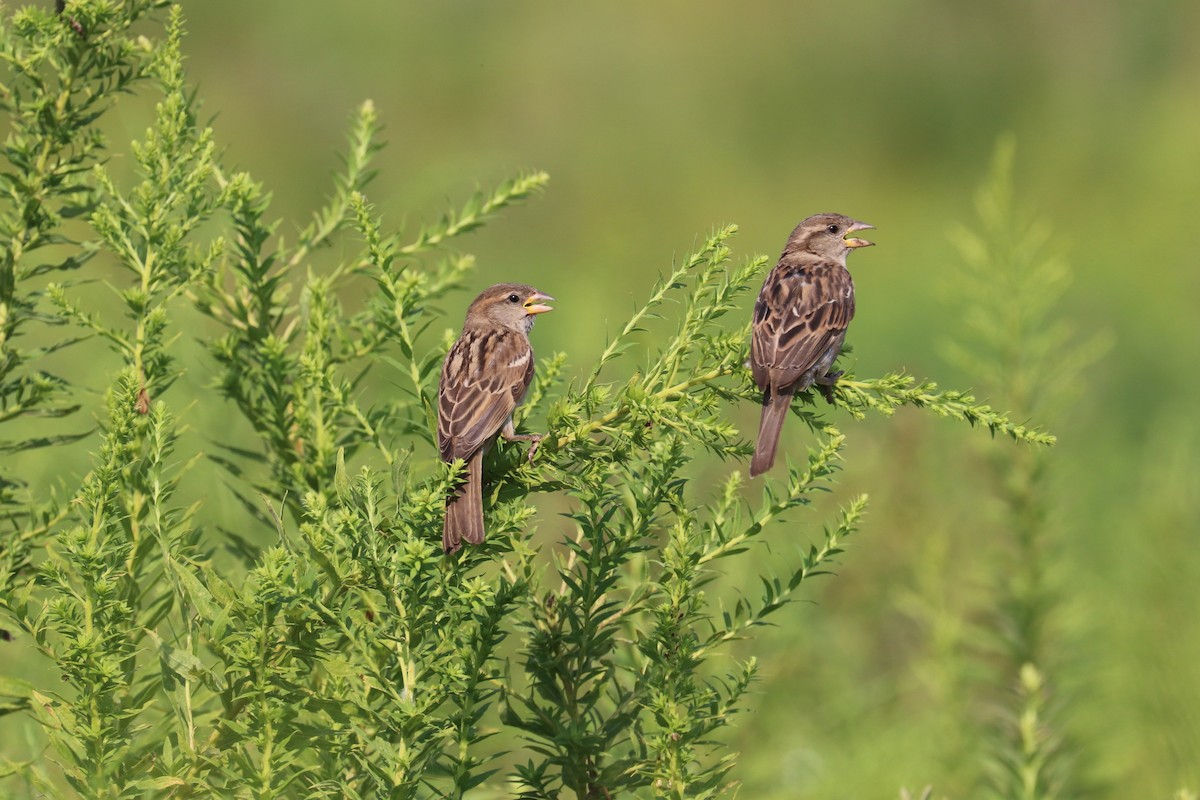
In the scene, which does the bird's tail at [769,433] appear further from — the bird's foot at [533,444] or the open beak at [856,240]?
the open beak at [856,240]

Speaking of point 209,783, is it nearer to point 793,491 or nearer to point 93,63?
point 793,491

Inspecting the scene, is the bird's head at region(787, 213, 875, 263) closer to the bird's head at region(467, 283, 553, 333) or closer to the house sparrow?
the bird's head at region(467, 283, 553, 333)

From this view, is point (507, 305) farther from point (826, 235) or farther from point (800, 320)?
point (826, 235)

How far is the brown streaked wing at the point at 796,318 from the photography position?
322 cm

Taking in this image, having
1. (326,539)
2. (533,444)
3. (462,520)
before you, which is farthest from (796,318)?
(326,539)

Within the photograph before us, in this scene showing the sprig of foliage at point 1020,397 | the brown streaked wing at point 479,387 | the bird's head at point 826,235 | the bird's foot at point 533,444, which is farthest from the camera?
the bird's head at point 826,235

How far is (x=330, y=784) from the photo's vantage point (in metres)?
2.06

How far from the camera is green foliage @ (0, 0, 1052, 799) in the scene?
2.11 meters

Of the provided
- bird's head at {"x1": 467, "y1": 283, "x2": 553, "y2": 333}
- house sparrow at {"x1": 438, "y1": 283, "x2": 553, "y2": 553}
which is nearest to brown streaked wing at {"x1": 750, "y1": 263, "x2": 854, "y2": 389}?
house sparrow at {"x1": 438, "y1": 283, "x2": 553, "y2": 553}

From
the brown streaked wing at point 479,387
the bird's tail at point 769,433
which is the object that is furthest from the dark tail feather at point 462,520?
the bird's tail at point 769,433

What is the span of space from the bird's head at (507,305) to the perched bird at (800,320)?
0.79m

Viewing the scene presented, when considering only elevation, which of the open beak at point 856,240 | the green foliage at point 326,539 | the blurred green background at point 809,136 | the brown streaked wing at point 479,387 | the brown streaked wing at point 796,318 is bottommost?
the green foliage at point 326,539

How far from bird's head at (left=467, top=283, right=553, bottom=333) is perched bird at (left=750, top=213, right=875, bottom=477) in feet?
2.61

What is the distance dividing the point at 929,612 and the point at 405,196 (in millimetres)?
2200
